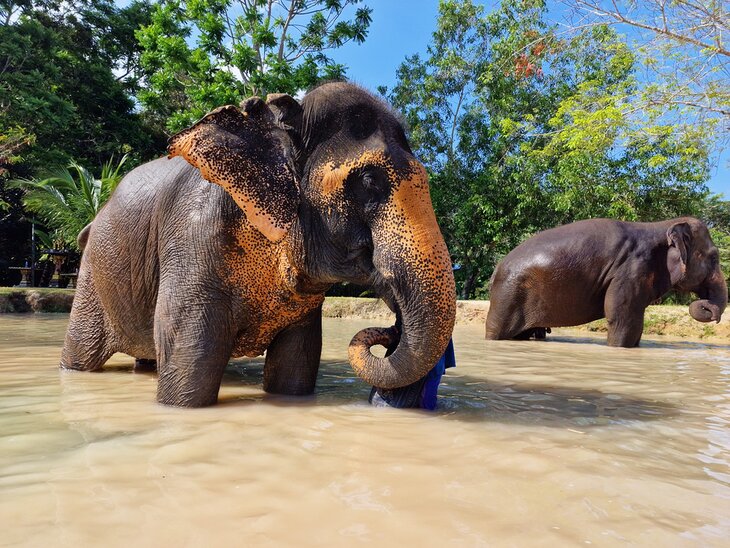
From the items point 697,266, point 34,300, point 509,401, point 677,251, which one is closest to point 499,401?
point 509,401

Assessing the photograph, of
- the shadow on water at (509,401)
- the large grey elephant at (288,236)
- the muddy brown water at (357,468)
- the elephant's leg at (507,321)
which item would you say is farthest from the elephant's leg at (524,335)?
the large grey elephant at (288,236)

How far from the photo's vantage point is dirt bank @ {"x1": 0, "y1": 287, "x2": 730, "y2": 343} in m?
8.87

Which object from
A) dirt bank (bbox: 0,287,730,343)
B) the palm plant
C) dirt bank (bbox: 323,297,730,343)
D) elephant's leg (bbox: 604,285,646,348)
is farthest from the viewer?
the palm plant

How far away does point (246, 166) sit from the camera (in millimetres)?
2646

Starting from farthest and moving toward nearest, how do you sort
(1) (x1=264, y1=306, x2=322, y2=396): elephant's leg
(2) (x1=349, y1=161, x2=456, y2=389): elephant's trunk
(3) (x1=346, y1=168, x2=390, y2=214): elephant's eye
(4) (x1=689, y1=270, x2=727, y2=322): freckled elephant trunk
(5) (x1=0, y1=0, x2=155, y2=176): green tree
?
(5) (x1=0, y1=0, x2=155, y2=176): green tree < (4) (x1=689, y1=270, x2=727, y2=322): freckled elephant trunk < (1) (x1=264, y1=306, x2=322, y2=396): elephant's leg < (3) (x1=346, y1=168, x2=390, y2=214): elephant's eye < (2) (x1=349, y1=161, x2=456, y2=389): elephant's trunk

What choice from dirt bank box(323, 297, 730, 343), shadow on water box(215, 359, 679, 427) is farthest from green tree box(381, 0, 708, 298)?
shadow on water box(215, 359, 679, 427)

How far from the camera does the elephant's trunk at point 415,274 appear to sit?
2350 mm

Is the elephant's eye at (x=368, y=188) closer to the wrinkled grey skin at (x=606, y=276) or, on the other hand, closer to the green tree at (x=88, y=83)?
the wrinkled grey skin at (x=606, y=276)

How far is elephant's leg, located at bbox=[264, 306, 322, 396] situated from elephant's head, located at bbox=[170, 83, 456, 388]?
19.1 inches

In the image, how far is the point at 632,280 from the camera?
261 inches

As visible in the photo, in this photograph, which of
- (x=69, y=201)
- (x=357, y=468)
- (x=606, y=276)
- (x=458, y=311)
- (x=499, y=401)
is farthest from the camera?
(x=69, y=201)

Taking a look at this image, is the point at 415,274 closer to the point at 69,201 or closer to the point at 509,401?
the point at 509,401

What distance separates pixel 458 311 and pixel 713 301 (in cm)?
419

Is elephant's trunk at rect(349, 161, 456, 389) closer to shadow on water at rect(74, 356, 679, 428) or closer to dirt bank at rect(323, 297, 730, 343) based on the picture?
shadow on water at rect(74, 356, 679, 428)
